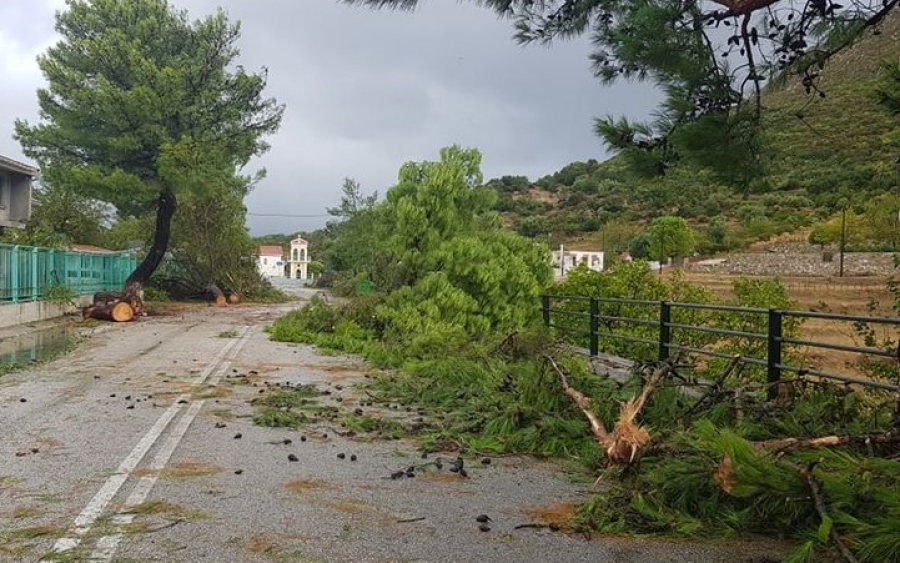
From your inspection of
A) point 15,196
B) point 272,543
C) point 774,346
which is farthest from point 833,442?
point 15,196

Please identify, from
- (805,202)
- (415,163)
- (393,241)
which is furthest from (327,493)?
(805,202)

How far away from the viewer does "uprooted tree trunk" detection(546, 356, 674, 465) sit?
559 centimetres

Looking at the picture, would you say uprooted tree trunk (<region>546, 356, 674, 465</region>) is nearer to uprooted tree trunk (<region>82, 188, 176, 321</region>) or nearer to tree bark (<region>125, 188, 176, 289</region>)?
uprooted tree trunk (<region>82, 188, 176, 321</region>)

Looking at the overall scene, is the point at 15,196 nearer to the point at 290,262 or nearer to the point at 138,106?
the point at 138,106

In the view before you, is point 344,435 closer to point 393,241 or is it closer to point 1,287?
point 393,241

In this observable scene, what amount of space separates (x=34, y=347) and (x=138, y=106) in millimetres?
13350

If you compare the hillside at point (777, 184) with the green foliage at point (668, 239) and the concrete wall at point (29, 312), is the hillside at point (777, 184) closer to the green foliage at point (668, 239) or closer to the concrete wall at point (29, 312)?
the green foliage at point (668, 239)

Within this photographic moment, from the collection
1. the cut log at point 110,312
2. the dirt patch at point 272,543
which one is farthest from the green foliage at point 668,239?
the dirt patch at point 272,543

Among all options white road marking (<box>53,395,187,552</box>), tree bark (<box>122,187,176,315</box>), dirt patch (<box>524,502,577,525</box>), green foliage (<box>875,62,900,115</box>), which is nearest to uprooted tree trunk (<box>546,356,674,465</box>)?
dirt patch (<box>524,502,577,525</box>)

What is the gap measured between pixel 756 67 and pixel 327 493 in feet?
13.8

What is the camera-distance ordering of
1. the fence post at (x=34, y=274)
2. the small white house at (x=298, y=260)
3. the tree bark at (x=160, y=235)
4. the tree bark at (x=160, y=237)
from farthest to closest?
1. the small white house at (x=298, y=260)
2. the tree bark at (x=160, y=235)
3. the tree bark at (x=160, y=237)
4. the fence post at (x=34, y=274)

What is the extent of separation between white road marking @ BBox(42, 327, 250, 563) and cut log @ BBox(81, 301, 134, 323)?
Answer: 53.2 ft

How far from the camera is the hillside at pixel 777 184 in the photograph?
484 cm

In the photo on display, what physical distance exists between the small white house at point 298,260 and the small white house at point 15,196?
3237 inches
